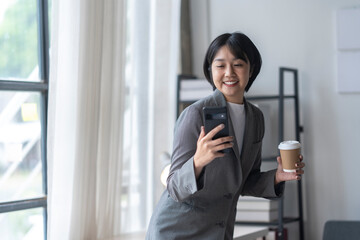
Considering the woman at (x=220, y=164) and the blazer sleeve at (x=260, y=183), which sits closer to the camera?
the woman at (x=220, y=164)

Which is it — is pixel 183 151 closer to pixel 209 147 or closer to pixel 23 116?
pixel 209 147

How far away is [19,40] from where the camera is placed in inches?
100

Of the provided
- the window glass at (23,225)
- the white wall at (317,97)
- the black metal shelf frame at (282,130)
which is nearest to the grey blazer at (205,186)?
the window glass at (23,225)

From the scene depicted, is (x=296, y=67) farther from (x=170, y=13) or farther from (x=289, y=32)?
(x=170, y=13)

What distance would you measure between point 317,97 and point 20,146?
182 cm

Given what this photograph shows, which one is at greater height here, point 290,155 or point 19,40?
point 19,40

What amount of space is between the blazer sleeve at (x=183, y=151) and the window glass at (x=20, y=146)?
141cm

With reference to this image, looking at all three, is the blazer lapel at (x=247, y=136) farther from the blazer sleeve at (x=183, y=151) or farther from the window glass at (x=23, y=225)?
the window glass at (x=23, y=225)

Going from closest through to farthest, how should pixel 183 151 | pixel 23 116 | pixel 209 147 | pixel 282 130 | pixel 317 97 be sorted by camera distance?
pixel 209 147, pixel 183 151, pixel 23 116, pixel 282 130, pixel 317 97

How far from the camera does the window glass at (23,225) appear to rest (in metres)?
2.44

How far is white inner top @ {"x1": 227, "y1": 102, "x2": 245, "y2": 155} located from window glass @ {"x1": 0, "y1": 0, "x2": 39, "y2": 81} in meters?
1.48

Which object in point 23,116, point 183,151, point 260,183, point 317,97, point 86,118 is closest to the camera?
point 183,151

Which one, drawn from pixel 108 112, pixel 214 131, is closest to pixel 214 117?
pixel 214 131

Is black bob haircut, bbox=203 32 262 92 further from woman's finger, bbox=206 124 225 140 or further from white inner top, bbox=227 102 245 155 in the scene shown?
woman's finger, bbox=206 124 225 140
